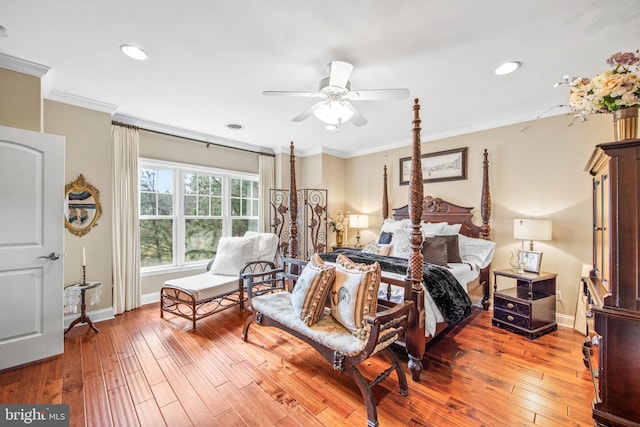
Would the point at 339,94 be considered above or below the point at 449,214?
above

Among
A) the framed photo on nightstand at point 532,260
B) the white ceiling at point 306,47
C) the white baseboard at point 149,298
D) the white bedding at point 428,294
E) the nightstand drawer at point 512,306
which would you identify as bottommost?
the white baseboard at point 149,298

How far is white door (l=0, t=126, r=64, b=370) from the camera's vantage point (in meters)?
2.21

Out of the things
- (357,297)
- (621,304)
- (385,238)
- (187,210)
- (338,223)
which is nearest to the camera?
(621,304)

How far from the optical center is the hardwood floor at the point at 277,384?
1744mm

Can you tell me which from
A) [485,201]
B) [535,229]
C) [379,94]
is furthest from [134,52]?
[535,229]

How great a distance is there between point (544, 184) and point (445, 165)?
1248 millimetres

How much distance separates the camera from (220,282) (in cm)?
338

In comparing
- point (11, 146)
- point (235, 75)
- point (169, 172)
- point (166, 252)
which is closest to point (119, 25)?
point (235, 75)

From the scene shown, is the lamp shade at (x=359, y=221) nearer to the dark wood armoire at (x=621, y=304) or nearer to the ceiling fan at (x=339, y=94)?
the ceiling fan at (x=339, y=94)

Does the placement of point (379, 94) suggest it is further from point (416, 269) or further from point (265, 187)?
point (265, 187)

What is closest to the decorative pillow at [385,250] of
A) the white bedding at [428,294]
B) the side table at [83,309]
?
the white bedding at [428,294]

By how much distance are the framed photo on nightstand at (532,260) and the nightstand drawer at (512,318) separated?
0.60m

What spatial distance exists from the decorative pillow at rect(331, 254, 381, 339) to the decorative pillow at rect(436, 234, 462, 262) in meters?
1.76

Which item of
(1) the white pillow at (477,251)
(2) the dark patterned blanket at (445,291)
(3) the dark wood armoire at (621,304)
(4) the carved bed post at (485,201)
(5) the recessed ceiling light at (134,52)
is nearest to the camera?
(3) the dark wood armoire at (621,304)
